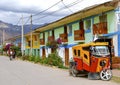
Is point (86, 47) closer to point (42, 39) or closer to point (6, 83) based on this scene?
point (6, 83)

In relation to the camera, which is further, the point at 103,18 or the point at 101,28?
the point at 103,18

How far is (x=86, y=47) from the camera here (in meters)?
22.2

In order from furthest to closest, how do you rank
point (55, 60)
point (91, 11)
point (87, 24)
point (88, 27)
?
1. point (87, 24)
2. point (88, 27)
3. point (55, 60)
4. point (91, 11)

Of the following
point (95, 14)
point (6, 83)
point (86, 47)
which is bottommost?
point (6, 83)

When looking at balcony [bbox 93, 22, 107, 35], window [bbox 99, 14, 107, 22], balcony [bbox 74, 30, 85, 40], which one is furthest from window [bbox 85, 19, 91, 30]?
window [bbox 99, 14, 107, 22]

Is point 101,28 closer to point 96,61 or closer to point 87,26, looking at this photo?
point 87,26

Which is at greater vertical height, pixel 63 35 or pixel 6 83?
pixel 63 35

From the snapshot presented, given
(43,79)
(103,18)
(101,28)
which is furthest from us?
(103,18)

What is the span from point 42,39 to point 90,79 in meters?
45.2

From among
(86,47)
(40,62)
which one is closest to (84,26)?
(40,62)

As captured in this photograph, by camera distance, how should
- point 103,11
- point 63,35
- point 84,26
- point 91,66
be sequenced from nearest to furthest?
point 91,66 < point 103,11 < point 84,26 < point 63,35

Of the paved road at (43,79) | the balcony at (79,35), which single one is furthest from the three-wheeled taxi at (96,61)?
the balcony at (79,35)

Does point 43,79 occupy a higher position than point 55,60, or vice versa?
point 55,60

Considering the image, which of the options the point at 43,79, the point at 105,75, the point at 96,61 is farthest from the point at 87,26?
the point at 105,75
